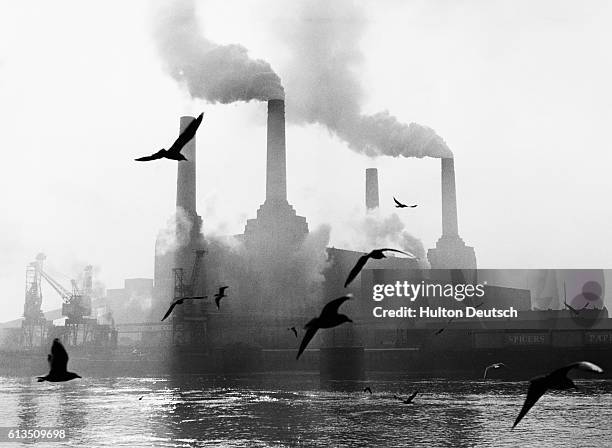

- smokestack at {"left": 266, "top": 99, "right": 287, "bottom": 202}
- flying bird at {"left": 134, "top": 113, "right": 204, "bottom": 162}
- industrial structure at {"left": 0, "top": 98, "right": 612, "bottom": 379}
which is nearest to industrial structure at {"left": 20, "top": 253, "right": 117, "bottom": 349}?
industrial structure at {"left": 0, "top": 98, "right": 612, "bottom": 379}

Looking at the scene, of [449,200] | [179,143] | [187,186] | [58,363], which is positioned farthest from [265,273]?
[58,363]

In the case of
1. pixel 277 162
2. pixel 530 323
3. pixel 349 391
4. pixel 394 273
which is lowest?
pixel 349 391

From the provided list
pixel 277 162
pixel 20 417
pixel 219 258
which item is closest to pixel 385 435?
pixel 20 417

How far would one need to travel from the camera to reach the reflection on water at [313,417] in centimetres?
3250

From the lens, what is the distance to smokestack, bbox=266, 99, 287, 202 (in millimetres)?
99688

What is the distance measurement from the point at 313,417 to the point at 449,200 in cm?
7452

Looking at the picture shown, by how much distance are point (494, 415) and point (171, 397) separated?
89.5ft

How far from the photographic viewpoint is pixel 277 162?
3991 inches

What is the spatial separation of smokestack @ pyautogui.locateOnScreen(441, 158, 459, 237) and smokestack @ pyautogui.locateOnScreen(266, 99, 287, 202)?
85.1 feet

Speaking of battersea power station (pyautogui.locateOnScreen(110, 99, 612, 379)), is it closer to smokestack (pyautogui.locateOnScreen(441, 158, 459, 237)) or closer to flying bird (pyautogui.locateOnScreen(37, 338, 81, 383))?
smokestack (pyautogui.locateOnScreen(441, 158, 459, 237))

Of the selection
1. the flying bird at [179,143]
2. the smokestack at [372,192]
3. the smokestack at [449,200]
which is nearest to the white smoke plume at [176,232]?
the smokestack at [372,192]

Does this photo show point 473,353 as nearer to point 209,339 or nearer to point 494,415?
point 209,339

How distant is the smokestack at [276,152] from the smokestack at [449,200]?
85.1 ft

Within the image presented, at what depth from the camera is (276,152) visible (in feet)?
329
